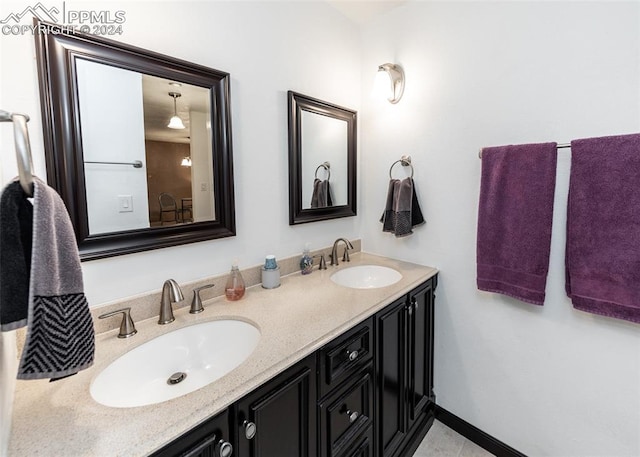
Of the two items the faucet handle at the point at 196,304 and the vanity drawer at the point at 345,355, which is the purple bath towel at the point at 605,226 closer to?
the vanity drawer at the point at 345,355

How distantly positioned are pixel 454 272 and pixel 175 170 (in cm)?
152

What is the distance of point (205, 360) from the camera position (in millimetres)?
1112

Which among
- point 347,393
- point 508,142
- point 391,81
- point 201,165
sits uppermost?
point 391,81

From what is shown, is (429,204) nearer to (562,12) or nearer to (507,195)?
(507,195)

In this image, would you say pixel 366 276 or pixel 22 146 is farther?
pixel 366 276

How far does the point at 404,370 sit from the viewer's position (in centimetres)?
152

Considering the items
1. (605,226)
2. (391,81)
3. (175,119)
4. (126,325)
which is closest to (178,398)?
(126,325)

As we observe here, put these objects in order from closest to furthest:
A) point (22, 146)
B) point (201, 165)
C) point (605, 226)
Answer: point (22, 146), point (605, 226), point (201, 165)

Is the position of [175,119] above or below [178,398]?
above

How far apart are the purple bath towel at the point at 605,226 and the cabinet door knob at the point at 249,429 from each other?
1326 millimetres

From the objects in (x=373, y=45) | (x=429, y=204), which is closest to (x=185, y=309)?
(x=429, y=204)

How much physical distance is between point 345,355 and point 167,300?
2.30ft

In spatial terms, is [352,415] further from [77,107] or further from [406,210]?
[77,107]

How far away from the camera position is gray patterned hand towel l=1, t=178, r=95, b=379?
0.51 meters
